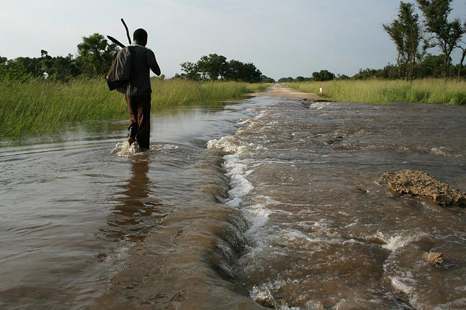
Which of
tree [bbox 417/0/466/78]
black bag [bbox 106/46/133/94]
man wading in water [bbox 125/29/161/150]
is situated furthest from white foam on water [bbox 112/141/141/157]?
tree [bbox 417/0/466/78]

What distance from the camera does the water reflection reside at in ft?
10.1

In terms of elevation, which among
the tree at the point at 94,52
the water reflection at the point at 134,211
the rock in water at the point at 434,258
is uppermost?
the tree at the point at 94,52

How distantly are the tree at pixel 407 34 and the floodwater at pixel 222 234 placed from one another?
31.4 m

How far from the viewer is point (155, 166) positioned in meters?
5.55

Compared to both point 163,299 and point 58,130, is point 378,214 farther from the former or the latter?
point 58,130

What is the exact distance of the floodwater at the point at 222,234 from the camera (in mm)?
2236

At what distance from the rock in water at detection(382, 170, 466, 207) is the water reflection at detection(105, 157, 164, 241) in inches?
90.0

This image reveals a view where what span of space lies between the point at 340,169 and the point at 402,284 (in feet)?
10.2

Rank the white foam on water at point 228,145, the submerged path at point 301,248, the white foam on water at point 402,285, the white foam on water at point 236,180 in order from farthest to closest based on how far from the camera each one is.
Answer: the white foam on water at point 228,145, the white foam on water at point 236,180, the white foam on water at point 402,285, the submerged path at point 301,248

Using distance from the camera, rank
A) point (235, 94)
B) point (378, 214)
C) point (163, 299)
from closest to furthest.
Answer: point (163, 299), point (378, 214), point (235, 94)

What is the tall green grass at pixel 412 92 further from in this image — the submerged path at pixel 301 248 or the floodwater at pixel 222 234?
the submerged path at pixel 301 248

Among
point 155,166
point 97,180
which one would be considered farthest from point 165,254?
point 155,166

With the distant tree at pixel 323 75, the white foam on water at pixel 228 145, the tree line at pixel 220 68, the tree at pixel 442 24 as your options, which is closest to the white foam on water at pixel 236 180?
the white foam on water at pixel 228 145

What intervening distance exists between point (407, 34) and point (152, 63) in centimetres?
3325
